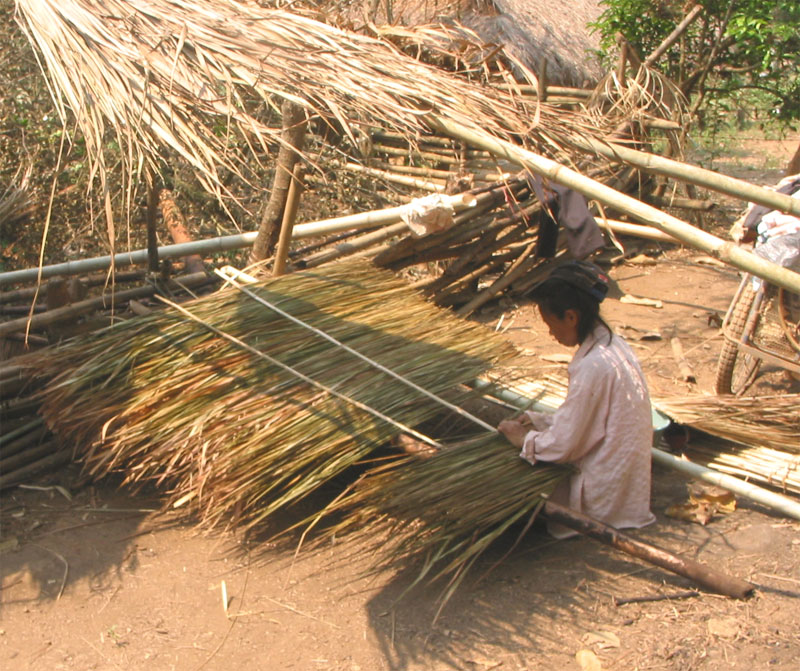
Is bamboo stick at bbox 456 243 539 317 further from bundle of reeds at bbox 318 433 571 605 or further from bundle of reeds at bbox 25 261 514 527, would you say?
bundle of reeds at bbox 318 433 571 605

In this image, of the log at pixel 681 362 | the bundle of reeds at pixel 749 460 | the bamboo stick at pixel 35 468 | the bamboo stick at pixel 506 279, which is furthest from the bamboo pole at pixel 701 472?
the bamboo stick at pixel 506 279

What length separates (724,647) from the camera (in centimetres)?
242

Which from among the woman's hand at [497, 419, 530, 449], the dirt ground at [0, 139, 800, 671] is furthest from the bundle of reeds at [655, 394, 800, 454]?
the woman's hand at [497, 419, 530, 449]

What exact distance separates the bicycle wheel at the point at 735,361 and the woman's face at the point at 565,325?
1.64 metres

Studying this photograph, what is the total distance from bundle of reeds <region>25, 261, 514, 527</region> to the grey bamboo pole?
3.48ft

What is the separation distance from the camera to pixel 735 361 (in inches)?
169

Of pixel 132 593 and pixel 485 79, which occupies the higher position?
pixel 485 79

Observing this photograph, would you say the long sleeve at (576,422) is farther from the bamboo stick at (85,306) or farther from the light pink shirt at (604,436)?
the bamboo stick at (85,306)

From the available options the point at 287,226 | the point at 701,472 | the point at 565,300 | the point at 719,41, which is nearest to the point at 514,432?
the point at 565,300

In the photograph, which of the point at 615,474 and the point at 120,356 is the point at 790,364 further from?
the point at 120,356

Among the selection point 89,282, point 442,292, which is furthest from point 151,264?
point 442,292

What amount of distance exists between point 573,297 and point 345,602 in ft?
4.18

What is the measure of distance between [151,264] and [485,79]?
1.80m

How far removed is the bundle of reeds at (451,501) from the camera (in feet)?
8.93
